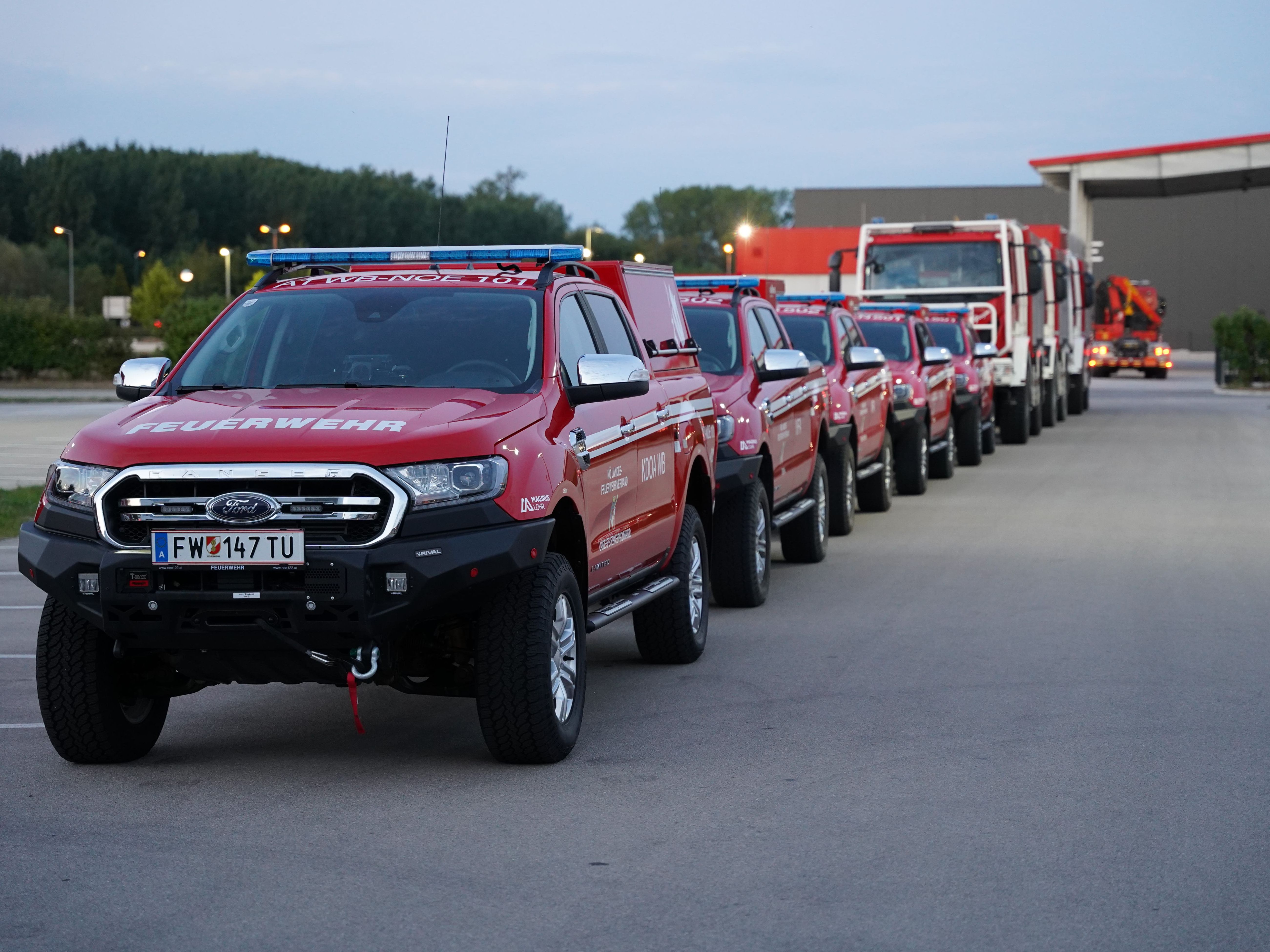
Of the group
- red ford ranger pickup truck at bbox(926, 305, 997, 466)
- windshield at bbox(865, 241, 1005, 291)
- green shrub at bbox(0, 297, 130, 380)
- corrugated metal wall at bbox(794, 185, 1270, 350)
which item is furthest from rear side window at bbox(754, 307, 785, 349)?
corrugated metal wall at bbox(794, 185, 1270, 350)

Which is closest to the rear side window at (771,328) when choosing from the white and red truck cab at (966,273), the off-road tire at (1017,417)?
the white and red truck cab at (966,273)

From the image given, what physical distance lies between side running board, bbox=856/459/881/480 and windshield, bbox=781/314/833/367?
4.01 ft

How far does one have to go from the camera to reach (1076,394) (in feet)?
122

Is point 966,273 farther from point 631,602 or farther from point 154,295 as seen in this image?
point 154,295

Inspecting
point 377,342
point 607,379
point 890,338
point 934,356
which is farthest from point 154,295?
point 607,379

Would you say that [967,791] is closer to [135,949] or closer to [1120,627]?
[135,949]

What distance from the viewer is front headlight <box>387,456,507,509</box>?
6328 mm

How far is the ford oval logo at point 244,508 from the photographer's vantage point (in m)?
6.24

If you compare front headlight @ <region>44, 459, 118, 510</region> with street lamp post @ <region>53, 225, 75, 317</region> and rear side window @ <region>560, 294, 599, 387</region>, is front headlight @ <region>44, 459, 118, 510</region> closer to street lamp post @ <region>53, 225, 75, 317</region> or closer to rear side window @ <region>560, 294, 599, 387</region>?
rear side window @ <region>560, 294, 599, 387</region>

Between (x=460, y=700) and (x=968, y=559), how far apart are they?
6.25 m

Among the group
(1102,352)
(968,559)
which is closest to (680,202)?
(1102,352)

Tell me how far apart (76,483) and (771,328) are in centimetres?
750

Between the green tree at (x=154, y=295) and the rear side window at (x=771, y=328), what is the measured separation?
89744 mm

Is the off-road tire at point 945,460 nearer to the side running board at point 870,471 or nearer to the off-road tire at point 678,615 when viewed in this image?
the side running board at point 870,471
